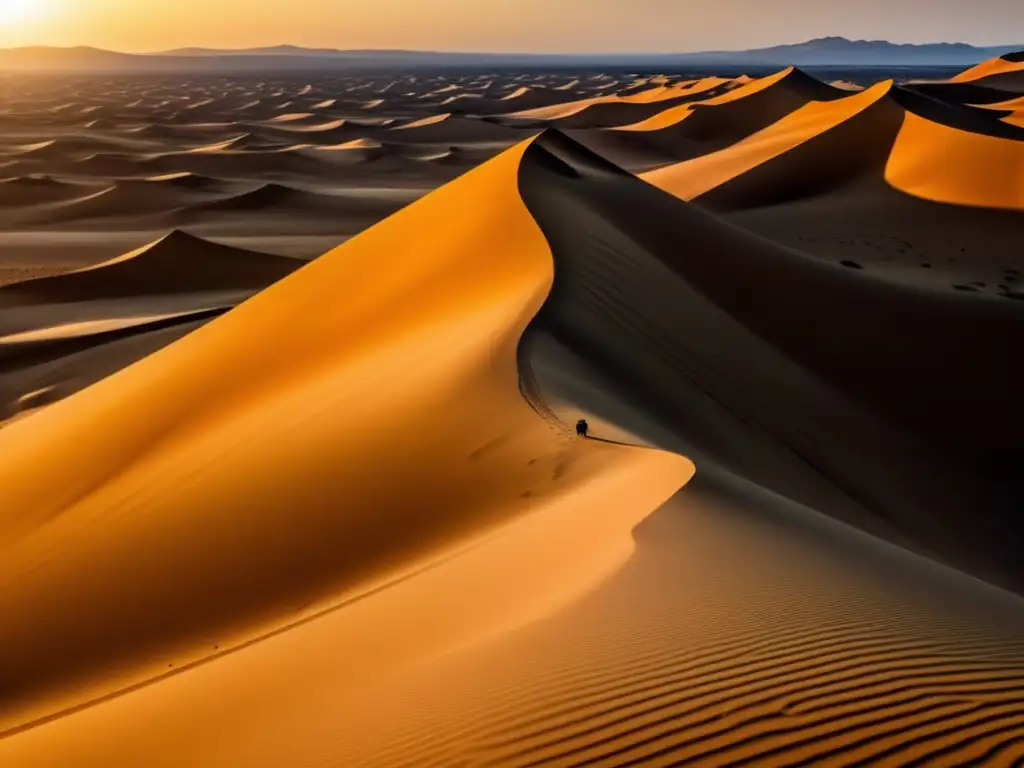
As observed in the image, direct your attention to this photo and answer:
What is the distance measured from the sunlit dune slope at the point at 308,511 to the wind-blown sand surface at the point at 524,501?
0.03 metres

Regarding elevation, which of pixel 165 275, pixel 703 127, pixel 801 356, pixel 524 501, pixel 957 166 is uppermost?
pixel 703 127

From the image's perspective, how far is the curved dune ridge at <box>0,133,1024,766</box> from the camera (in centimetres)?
312

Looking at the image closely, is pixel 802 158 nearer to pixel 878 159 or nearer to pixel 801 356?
pixel 878 159

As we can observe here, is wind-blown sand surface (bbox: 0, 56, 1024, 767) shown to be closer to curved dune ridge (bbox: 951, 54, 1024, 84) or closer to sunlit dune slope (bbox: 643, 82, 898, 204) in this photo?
sunlit dune slope (bbox: 643, 82, 898, 204)

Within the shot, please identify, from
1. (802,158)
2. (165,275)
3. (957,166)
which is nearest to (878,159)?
(802,158)

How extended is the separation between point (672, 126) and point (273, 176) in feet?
74.4

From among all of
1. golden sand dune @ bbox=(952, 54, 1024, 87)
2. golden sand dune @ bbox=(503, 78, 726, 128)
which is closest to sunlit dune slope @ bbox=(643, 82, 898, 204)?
golden sand dune @ bbox=(503, 78, 726, 128)

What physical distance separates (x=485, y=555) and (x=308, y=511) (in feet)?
6.53

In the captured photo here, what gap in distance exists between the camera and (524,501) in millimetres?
5969

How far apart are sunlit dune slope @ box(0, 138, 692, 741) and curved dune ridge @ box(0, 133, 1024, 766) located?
0.03m

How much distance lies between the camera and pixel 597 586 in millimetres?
4238

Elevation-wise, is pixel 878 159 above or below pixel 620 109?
below

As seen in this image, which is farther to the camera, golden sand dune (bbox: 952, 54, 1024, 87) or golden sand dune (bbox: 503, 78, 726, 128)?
golden sand dune (bbox: 952, 54, 1024, 87)

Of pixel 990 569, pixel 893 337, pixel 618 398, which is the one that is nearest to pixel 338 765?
pixel 618 398
